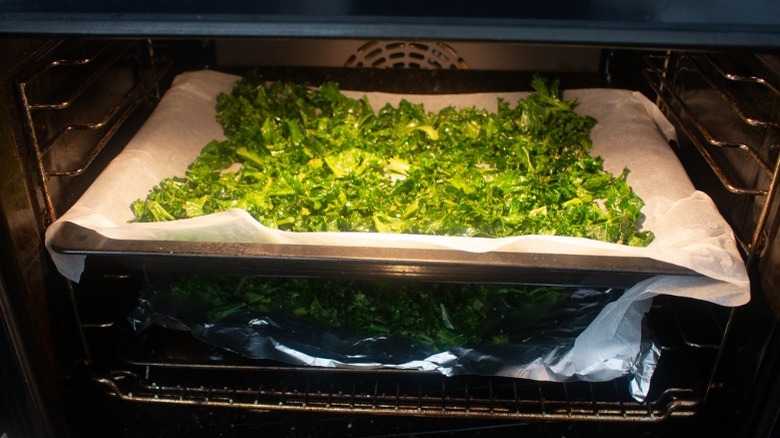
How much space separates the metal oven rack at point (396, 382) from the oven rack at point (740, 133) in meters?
0.01

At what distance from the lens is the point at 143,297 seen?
6.02 feet

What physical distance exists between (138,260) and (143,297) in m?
0.26

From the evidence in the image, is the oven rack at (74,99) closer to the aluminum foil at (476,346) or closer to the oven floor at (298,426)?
A: the aluminum foil at (476,346)

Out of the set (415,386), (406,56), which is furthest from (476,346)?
(406,56)

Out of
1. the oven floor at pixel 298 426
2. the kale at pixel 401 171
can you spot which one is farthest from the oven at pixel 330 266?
the kale at pixel 401 171

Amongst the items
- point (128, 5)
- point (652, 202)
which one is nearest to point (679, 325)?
point (652, 202)

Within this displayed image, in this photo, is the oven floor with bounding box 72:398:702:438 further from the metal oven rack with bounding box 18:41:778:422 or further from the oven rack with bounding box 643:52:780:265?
the oven rack with bounding box 643:52:780:265

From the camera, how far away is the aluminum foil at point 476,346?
1.70 m

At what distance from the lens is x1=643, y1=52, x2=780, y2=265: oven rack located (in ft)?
5.06

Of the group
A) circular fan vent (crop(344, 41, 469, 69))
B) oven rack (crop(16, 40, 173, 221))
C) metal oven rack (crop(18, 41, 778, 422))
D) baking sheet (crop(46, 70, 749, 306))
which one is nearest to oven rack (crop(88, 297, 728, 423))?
metal oven rack (crop(18, 41, 778, 422))

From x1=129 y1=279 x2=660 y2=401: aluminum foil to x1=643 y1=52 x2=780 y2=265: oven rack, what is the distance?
12.0 inches

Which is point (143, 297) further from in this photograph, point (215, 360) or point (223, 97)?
point (223, 97)

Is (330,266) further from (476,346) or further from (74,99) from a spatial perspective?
(74,99)

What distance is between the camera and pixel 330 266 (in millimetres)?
1542
